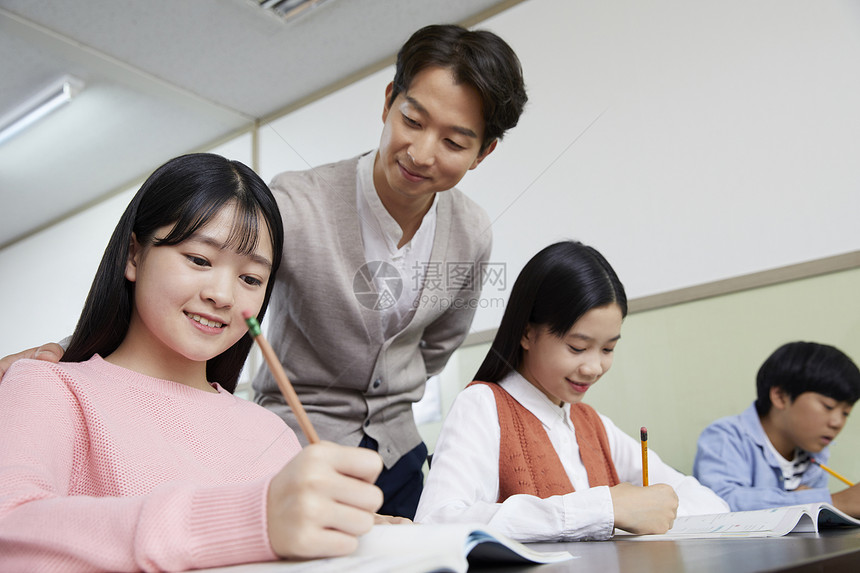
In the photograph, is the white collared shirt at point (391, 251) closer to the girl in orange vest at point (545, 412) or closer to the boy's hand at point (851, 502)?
the girl in orange vest at point (545, 412)

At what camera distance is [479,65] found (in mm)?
964

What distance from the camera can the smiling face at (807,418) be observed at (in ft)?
4.89

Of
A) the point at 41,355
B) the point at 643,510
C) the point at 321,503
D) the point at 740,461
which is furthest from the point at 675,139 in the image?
the point at 321,503

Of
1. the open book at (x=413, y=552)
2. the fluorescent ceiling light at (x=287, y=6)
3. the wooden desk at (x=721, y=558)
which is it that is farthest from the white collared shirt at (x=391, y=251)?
the fluorescent ceiling light at (x=287, y=6)

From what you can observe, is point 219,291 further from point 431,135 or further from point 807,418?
point 807,418

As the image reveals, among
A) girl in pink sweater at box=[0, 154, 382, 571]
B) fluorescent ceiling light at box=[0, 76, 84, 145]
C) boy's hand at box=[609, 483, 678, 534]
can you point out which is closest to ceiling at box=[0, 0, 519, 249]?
fluorescent ceiling light at box=[0, 76, 84, 145]

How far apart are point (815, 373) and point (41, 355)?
55.7 inches

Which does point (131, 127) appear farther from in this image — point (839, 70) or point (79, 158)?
point (839, 70)

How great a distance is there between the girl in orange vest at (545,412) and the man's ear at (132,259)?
0.41 meters

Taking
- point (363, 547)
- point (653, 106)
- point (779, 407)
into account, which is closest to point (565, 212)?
point (653, 106)

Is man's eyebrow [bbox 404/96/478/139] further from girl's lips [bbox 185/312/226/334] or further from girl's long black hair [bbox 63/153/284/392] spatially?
girl's lips [bbox 185/312/226/334]

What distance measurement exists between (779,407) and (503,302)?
30.0 inches

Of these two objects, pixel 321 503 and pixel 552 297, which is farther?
pixel 552 297

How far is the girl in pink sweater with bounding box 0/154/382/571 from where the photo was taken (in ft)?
1.14
